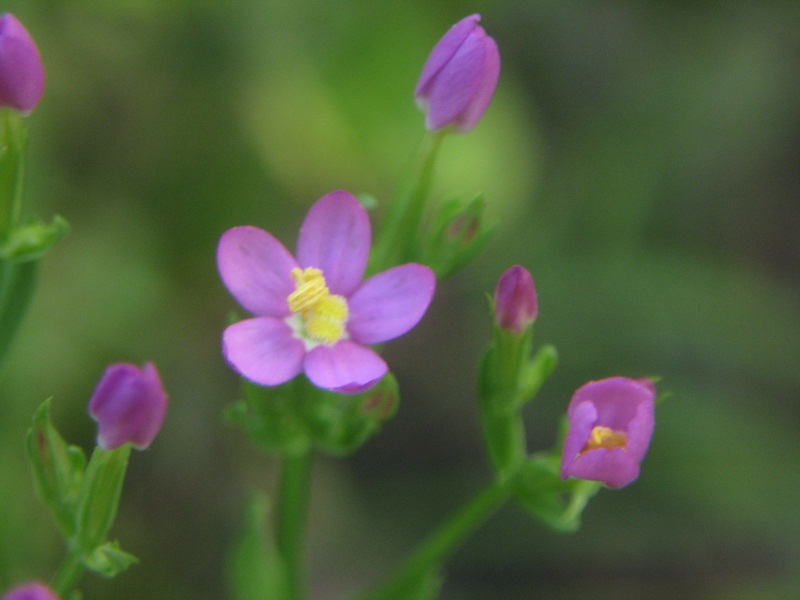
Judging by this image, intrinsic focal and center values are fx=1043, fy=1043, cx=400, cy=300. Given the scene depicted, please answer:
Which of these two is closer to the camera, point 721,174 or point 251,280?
point 251,280

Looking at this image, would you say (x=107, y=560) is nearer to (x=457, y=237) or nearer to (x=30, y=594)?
(x=30, y=594)

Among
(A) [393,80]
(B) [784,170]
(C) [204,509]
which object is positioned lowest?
(C) [204,509]

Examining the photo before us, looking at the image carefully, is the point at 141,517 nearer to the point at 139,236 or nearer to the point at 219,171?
the point at 139,236

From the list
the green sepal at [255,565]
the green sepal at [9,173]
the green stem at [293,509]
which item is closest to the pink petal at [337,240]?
the green stem at [293,509]

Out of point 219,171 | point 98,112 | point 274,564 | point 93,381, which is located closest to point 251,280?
point 274,564

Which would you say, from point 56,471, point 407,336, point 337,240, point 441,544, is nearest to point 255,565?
point 441,544

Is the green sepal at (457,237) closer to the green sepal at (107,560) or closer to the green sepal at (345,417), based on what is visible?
the green sepal at (345,417)

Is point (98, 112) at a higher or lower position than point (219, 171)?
higher

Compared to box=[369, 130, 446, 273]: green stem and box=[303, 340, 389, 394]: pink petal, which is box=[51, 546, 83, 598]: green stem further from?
box=[369, 130, 446, 273]: green stem
